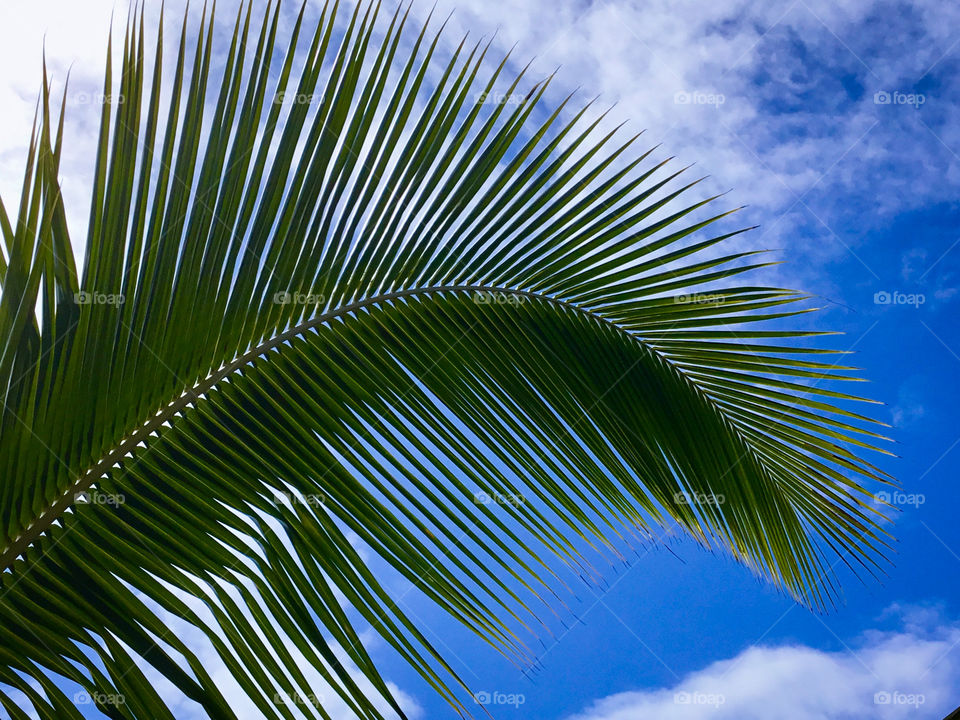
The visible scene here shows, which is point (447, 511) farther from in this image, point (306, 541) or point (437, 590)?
point (306, 541)

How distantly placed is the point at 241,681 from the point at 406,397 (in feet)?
2.10

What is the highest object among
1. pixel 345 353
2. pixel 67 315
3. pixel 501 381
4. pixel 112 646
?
pixel 501 381

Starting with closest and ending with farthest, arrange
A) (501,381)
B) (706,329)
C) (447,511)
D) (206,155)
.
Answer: (206,155)
(447,511)
(501,381)
(706,329)

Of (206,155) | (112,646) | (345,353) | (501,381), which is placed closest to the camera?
(112,646)

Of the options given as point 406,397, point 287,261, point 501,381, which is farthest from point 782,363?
point 287,261

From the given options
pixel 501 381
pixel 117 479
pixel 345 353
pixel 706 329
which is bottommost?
pixel 117 479

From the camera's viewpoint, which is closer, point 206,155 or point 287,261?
point 206,155

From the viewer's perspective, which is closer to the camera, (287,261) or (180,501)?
(180,501)

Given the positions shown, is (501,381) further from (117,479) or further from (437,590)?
(117,479)

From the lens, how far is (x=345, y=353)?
153 cm

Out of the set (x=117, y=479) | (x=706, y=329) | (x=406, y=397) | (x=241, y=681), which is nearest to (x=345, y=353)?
(x=406, y=397)

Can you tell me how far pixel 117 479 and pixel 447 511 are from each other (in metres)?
0.59

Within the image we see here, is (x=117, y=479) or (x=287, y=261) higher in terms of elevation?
(x=287, y=261)

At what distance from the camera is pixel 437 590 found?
4.27 ft
